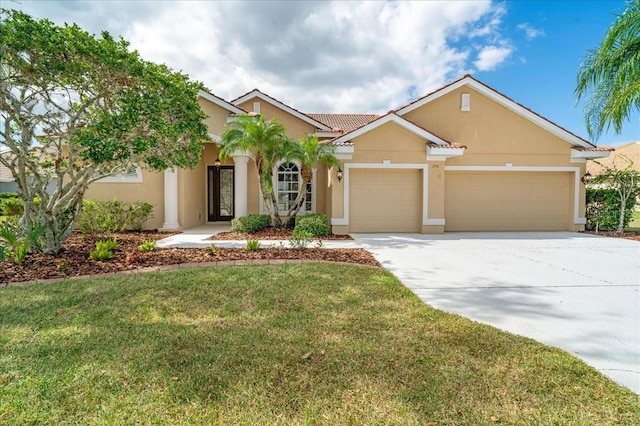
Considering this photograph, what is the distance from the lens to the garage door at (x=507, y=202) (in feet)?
47.7

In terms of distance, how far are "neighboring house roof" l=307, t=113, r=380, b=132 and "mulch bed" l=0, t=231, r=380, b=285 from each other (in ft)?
38.7

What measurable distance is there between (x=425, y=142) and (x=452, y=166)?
2.05m

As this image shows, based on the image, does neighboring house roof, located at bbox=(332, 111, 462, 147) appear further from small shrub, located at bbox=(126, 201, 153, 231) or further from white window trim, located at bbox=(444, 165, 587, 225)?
small shrub, located at bbox=(126, 201, 153, 231)

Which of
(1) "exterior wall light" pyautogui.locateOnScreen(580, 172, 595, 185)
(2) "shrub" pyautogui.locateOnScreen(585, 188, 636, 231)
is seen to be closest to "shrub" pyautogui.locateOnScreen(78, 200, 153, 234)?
(1) "exterior wall light" pyautogui.locateOnScreen(580, 172, 595, 185)

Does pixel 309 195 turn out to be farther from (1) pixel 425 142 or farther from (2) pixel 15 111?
(2) pixel 15 111

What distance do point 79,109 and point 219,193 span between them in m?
9.37

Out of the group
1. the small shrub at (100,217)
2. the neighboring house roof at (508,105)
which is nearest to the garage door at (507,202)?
the neighboring house roof at (508,105)

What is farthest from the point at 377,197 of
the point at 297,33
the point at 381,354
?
the point at 381,354

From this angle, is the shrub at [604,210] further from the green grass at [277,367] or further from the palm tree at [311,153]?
the green grass at [277,367]

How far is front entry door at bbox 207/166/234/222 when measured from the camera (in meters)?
17.2

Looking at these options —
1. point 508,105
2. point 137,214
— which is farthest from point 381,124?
point 137,214

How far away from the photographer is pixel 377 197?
533 inches

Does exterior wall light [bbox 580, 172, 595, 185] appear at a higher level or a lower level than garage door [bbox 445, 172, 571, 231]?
higher

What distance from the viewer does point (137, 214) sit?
13.3 metres
